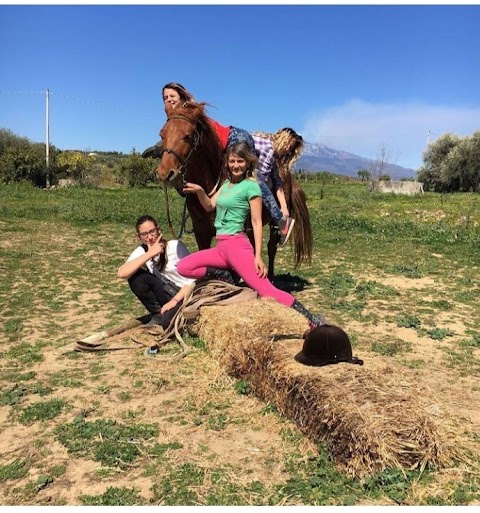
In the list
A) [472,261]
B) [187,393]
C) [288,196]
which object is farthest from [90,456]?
[472,261]

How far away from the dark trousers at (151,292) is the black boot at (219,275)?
16.3 inches

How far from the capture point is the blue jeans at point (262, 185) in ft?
16.1

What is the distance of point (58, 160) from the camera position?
36188mm

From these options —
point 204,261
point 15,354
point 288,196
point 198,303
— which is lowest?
point 15,354

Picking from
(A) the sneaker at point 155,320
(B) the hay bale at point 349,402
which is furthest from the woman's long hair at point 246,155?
(A) the sneaker at point 155,320

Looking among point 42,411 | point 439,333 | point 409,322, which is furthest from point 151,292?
point 439,333

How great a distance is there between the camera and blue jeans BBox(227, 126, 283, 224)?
4.89 meters

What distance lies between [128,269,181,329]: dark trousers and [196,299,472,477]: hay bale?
1129 mm

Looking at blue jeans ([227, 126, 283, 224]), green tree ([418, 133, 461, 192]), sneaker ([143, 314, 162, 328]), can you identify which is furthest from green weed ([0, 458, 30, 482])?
green tree ([418, 133, 461, 192])

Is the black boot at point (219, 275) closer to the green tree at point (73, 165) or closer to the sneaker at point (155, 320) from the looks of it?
the sneaker at point (155, 320)

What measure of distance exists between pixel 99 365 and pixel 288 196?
12.3ft

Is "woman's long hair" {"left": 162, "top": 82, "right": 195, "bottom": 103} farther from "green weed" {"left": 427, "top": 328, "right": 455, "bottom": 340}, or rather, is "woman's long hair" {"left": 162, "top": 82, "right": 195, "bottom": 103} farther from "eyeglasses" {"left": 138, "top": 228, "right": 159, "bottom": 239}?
"green weed" {"left": 427, "top": 328, "right": 455, "bottom": 340}

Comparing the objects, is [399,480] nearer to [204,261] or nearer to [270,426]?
[270,426]

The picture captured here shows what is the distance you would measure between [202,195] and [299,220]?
2814mm
